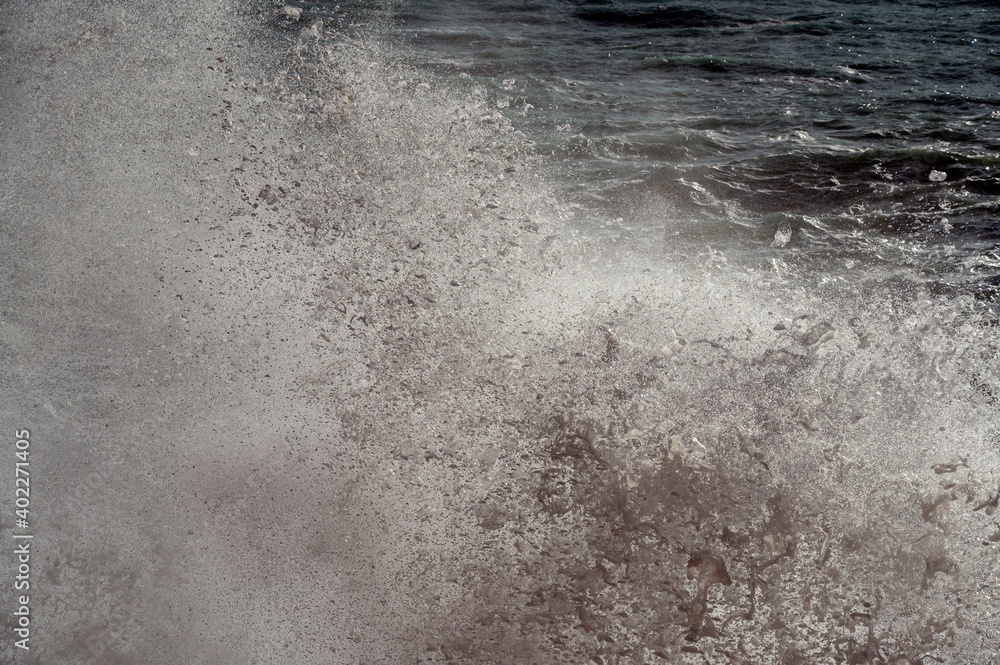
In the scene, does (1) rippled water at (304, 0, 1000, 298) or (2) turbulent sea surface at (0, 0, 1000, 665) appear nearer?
(2) turbulent sea surface at (0, 0, 1000, 665)

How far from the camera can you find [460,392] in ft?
11.1

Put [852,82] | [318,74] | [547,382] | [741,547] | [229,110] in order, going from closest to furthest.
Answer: [741,547], [547,382], [229,110], [318,74], [852,82]

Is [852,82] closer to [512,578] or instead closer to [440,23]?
[440,23]

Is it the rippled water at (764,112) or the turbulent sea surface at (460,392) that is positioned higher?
the rippled water at (764,112)

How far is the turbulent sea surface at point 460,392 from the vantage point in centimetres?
297

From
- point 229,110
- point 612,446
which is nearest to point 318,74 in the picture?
point 229,110

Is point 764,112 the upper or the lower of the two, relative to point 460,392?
upper

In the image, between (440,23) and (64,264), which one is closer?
(64,264)

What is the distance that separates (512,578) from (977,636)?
1646 millimetres

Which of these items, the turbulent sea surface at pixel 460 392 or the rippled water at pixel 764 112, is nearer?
the turbulent sea surface at pixel 460 392

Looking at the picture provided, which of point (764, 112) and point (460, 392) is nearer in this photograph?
point (460, 392)

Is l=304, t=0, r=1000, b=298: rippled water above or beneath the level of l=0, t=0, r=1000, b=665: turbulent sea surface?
above

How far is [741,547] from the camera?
3010 millimetres

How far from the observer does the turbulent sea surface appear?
9.76 ft
